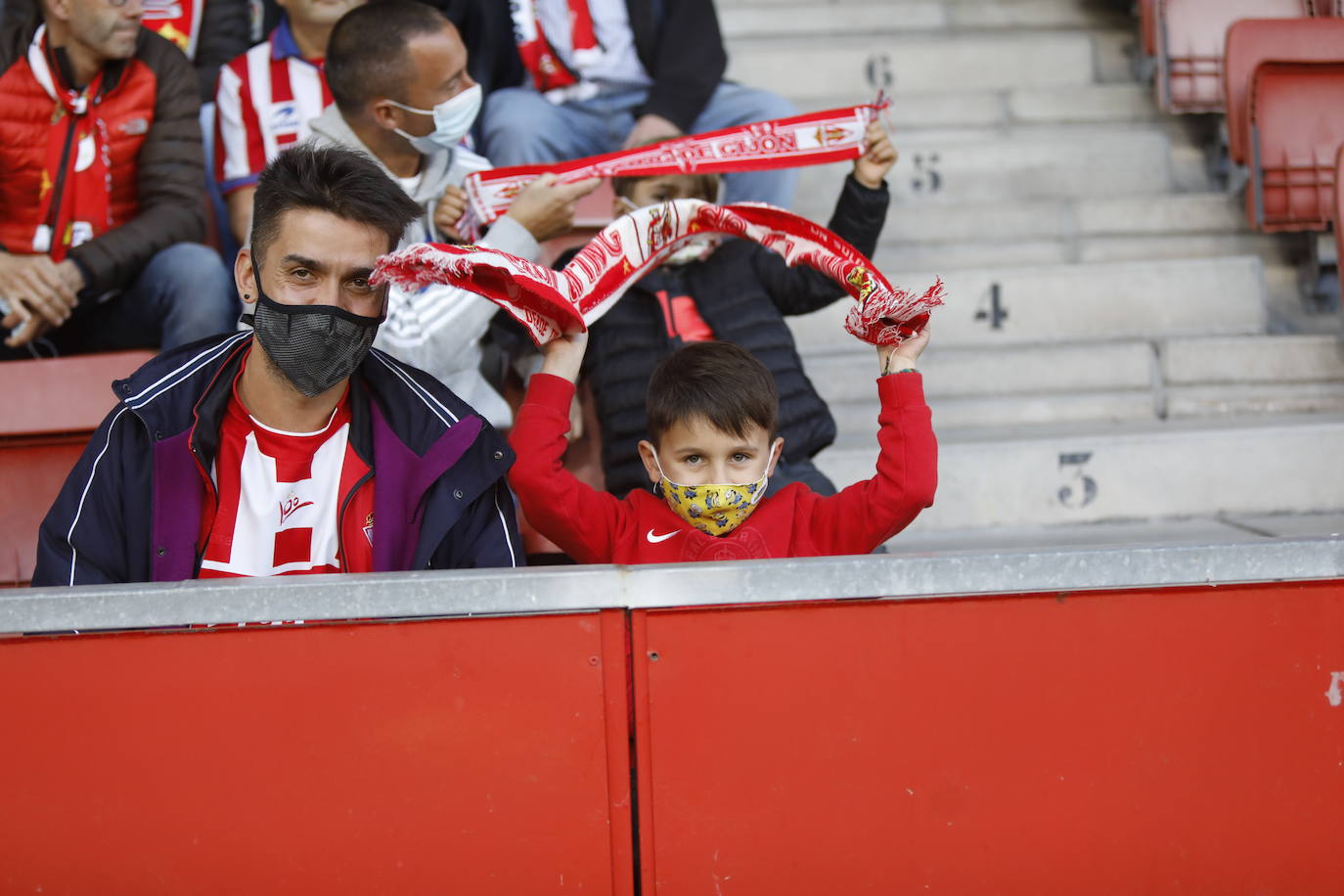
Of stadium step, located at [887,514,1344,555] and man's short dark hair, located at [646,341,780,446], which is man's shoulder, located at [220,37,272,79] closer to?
man's short dark hair, located at [646,341,780,446]

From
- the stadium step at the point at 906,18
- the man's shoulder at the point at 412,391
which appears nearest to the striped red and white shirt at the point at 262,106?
the man's shoulder at the point at 412,391

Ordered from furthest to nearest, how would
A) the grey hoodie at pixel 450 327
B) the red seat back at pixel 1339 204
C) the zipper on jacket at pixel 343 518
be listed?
the red seat back at pixel 1339 204 < the grey hoodie at pixel 450 327 < the zipper on jacket at pixel 343 518

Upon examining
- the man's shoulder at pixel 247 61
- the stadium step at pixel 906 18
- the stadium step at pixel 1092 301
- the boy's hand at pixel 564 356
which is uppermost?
the stadium step at pixel 906 18

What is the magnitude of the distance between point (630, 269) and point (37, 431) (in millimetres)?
1365

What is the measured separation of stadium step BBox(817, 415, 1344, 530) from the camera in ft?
11.0

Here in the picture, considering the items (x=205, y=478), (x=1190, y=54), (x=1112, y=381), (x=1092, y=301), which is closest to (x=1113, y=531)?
(x=1112, y=381)

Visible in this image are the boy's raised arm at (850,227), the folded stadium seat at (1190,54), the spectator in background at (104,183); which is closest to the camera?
the boy's raised arm at (850,227)

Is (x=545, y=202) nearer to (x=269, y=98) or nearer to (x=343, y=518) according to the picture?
(x=343, y=518)

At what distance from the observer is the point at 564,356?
82.7 inches

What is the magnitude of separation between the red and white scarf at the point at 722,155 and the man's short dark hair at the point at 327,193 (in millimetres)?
508

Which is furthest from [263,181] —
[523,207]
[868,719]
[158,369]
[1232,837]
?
[1232,837]

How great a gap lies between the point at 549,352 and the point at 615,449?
58cm

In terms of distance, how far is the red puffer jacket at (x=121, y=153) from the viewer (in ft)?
9.79

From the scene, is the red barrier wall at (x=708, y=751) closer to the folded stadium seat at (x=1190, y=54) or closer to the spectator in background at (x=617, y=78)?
the spectator in background at (x=617, y=78)
